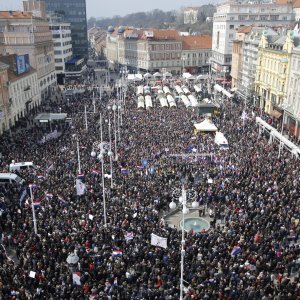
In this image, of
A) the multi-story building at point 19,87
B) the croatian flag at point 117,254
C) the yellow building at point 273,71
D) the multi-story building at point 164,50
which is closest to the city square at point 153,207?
the croatian flag at point 117,254

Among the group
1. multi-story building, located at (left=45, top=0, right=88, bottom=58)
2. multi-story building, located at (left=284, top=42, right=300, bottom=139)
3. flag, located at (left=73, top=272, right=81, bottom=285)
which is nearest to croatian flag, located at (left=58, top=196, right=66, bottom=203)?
flag, located at (left=73, top=272, right=81, bottom=285)

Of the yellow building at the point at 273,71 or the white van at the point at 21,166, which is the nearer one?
the white van at the point at 21,166

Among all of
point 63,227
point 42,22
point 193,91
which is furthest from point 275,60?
point 42,22

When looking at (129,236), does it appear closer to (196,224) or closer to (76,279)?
(76,279)

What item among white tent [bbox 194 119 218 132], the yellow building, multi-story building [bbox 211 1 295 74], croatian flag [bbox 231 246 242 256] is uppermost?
multi-story building [bbox 211 1 295 74]

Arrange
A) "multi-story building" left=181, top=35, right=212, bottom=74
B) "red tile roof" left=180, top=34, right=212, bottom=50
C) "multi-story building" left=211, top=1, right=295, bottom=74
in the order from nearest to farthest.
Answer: "multi-story building" left=211, top=1, right=295, bottom=74
"multi-story building" left=181, top=35, right=212, bottom=74
"red tile roof" left=180, top=34, right=212, bottom=50

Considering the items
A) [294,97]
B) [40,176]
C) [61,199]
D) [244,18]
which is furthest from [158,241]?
[244,18]

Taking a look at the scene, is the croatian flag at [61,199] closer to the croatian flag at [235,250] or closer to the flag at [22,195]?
the flag at [22,195]

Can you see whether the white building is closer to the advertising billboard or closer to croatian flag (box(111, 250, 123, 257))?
the advertising billboard
